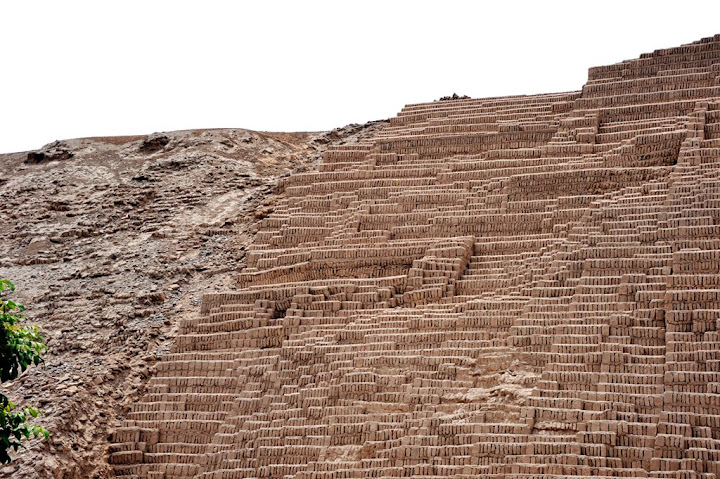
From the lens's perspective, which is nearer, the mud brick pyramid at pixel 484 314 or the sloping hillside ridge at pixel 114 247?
the mud brick pyramid at pixel 484 314

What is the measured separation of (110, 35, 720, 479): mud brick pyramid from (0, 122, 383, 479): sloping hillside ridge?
50 centimetres

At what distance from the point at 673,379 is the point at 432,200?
193 inches

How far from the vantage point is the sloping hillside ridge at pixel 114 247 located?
1459 centimetres

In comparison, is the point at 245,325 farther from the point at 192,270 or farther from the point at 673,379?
the point at 673,379

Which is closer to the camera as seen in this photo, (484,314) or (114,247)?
(484,314)

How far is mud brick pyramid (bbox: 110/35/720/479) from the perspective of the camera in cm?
1235

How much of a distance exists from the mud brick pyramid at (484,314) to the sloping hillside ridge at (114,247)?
50 cm

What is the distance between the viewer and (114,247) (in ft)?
58.7

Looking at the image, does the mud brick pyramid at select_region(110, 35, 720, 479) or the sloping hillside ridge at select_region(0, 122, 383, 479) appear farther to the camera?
the sloping hillside ridge at select_region(0, 122, 383, 479)

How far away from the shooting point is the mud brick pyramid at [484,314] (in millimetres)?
12352

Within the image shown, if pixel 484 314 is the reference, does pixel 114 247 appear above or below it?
above

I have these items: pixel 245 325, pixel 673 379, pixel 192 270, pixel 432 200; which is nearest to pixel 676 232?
pixel 673 379

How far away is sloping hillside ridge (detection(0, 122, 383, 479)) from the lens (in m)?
14.6

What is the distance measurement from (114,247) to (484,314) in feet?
19.9
